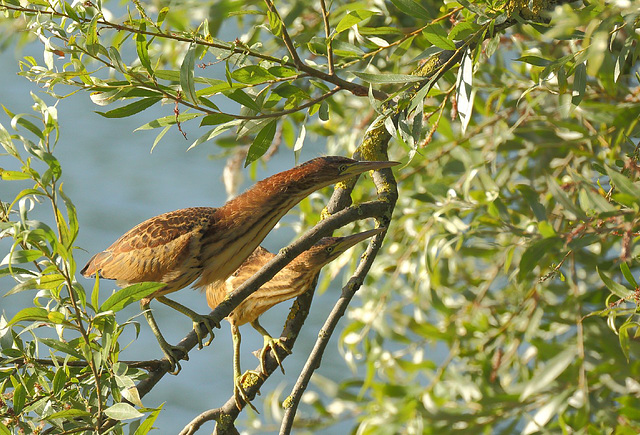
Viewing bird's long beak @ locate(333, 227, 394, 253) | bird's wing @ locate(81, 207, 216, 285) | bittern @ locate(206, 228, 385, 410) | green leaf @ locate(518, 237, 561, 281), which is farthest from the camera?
bittern @ locate(206, 228, 385, 410)

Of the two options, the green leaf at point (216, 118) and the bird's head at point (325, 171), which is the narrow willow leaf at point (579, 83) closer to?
the bird's head at point (325, 171)

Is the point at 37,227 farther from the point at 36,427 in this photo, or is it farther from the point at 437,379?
the point at 437,379

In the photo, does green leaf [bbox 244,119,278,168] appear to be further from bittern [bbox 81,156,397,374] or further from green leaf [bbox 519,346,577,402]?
green leaf [bbox 519,346,577,402]

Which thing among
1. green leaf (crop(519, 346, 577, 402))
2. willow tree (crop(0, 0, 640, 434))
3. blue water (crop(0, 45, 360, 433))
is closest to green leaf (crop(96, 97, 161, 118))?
willow tree (crop(0, 0, 640, 434))

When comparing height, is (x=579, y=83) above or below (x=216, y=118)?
below

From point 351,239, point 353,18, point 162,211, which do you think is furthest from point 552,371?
point 162,211

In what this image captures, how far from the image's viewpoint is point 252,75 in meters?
1.41

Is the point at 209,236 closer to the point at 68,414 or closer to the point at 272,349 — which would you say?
the point at 272,349

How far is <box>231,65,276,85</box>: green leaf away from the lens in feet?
4.54

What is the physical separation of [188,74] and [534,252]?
2.68ft

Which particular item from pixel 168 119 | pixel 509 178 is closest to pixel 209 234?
pixel 168 119

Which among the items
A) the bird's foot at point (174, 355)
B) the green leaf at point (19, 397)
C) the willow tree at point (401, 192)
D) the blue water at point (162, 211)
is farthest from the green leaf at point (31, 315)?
the blue water at point (162, 211)

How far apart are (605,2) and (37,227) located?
3.42 ft

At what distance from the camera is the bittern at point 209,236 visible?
1.78m
